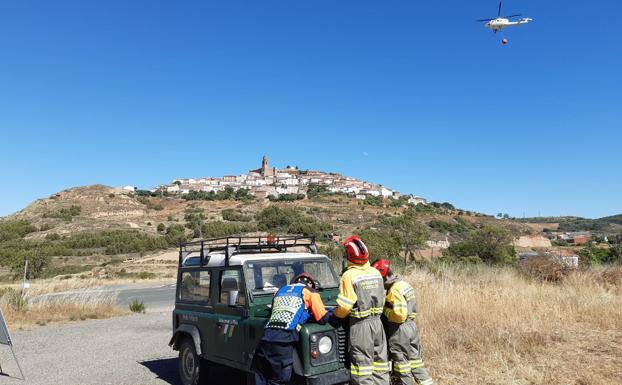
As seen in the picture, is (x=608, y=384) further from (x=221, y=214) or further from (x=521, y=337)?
(x=221, y=214)

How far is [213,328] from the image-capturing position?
682cm

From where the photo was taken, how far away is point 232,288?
6629mm

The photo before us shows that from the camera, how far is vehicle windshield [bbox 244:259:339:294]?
21.3ft

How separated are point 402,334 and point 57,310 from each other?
1408cm

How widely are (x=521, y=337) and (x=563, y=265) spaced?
898cm

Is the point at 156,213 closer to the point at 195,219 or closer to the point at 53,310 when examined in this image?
the point at 195,219

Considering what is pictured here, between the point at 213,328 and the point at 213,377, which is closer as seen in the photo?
the point at 213,328

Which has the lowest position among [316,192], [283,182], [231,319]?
[231,319]

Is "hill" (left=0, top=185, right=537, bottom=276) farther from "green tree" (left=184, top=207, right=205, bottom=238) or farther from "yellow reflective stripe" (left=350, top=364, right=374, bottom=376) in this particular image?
"yellow reflective stripe" (left=350, top=364, right=374, bottom=376)

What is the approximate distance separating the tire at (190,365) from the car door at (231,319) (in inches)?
21.8

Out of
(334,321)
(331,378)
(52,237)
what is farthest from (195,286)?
(52,237)

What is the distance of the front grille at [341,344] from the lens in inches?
216

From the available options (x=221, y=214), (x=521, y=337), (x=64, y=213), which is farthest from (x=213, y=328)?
(x=64, y=213)

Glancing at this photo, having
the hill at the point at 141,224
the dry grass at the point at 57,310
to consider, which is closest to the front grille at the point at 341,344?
the dry grass at the point at 57,310
